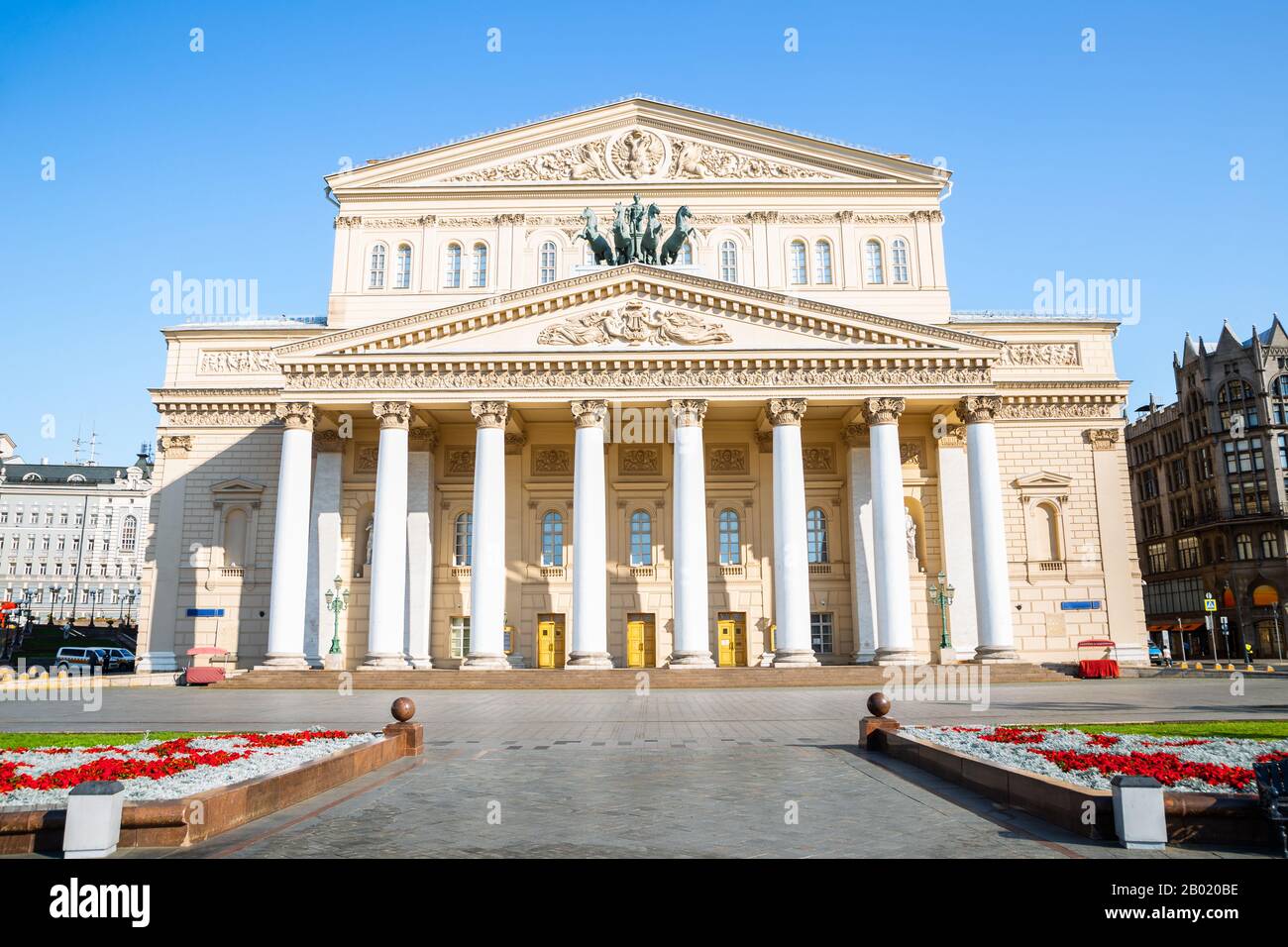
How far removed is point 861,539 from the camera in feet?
138

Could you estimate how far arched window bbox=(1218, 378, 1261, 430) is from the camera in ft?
242

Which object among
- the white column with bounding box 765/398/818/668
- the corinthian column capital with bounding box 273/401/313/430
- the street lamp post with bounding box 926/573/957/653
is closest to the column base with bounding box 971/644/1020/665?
the street lamp post with bounding box 926/573/957/653

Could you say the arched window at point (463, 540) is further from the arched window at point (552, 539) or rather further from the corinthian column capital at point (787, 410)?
the corinthian column capital at point (787, 410)

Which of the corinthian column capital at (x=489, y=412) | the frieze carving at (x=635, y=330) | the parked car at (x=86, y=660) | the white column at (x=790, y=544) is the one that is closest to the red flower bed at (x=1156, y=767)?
the white column at (x=790, y=544)

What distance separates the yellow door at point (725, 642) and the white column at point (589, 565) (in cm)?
807

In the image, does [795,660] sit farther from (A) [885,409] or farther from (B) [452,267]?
(B) [452,267]

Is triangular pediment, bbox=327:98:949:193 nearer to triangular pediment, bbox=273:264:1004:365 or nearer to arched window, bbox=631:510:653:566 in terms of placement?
triangular pediment, bbox=273:264:1004:365

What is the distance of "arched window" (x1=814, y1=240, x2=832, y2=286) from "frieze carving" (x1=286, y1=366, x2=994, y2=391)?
33.0 feet

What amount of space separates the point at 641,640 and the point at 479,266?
19598mm

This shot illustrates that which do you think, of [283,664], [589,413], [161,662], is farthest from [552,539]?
[161,662]

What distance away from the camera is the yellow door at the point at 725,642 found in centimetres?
4322

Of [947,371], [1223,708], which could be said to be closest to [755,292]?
[947,371]

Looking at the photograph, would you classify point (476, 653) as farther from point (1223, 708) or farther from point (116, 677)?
point (1223, 708)
